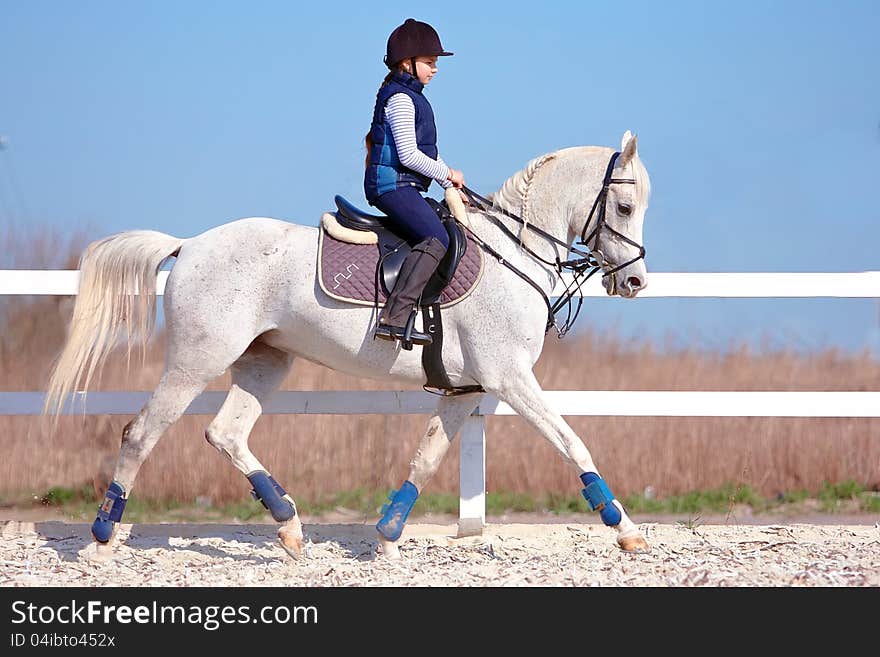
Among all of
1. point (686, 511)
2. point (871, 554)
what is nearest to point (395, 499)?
point (871, 554)

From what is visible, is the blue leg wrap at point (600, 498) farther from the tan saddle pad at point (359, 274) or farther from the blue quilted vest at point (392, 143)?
the blue quilted vest at point (392, 143)

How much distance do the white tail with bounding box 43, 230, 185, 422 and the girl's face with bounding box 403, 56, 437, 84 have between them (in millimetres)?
1547

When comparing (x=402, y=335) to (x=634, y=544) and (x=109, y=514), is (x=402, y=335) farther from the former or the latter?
(x=109, y=514)

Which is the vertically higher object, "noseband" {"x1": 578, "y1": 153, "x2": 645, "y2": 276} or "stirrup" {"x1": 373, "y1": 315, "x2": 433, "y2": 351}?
"noseband" {"x1": 578, "y1": 153, "x2": 645, "y2": 276}

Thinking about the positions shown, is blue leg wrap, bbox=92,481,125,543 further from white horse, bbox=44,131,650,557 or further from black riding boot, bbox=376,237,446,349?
black riding boot, bbox=376,237,446,349

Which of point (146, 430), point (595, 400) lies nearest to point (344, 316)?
point (146, 430)

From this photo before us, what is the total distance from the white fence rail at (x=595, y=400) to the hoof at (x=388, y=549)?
0.72 metres

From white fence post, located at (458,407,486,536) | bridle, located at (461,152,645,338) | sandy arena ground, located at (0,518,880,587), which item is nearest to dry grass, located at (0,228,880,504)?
sandy arena ground, located at (0,518,880,587)

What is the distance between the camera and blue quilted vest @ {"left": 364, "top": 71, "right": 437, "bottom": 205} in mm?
5441

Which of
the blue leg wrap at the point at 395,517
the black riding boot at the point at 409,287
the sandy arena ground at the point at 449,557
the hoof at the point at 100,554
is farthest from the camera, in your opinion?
the blue leg wrap at the point at 395,517

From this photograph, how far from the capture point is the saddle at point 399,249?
5.40 m

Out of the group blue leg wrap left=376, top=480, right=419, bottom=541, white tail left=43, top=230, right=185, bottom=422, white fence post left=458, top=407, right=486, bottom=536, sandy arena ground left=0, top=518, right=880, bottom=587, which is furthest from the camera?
white fence post left=458, top=407, right=486, bottom=536

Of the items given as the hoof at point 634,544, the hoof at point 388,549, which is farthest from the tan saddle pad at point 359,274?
the hoof at point 634,544
